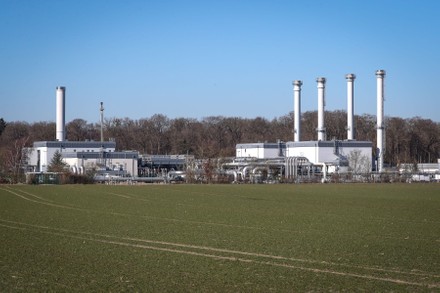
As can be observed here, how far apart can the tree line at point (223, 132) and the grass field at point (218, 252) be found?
389 ft

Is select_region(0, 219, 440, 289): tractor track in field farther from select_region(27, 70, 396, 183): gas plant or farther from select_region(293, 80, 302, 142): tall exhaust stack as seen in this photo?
select_region(293, 80, 302, 142): tall exhaust stack

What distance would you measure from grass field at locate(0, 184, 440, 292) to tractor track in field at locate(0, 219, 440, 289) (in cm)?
2

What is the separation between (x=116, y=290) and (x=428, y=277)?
662 centimetres

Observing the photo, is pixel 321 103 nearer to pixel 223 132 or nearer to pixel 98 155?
pixel 98 155

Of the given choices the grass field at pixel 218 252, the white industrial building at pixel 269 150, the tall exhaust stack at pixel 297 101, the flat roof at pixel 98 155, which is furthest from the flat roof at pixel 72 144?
the grass field at pixel 218 252

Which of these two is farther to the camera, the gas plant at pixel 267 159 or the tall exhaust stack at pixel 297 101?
the tall exhaust stack at pixel 297 101

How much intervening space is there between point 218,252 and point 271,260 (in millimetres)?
2033

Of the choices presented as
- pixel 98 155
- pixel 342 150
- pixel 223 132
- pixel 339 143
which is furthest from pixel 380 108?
pixel 223 132

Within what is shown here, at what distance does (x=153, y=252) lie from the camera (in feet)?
63.2

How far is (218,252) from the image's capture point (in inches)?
758

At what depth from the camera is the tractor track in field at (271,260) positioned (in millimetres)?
15102

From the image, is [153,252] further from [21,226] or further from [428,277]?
[21,226]

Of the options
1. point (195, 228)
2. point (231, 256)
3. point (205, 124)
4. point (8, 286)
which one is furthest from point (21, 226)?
point (205, 124)

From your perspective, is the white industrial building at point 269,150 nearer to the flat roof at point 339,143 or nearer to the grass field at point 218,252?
the flat roof at point 339,143
